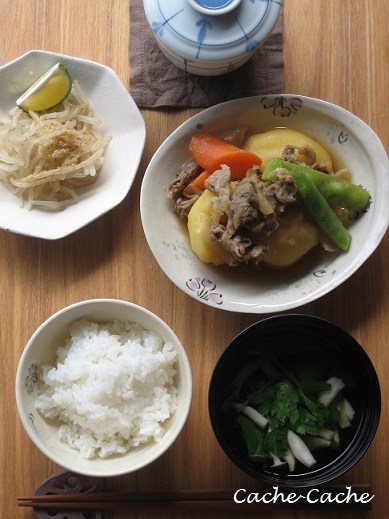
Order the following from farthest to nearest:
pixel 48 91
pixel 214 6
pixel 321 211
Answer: pixel 48 91 → pixel 321 211 → pixel 214 6

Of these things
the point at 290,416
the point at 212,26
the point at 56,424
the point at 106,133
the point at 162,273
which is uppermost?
the point at 212,26

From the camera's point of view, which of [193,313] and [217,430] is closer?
[217,430]

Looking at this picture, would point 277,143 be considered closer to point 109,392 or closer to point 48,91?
point 48,91

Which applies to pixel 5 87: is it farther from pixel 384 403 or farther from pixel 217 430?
pixel 384 403

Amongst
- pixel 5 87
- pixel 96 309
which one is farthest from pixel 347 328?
pixel 5 87

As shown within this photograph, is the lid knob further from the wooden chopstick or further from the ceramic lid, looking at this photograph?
the wooden chopstick

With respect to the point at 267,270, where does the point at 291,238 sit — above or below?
above

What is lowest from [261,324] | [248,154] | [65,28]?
[261,324]

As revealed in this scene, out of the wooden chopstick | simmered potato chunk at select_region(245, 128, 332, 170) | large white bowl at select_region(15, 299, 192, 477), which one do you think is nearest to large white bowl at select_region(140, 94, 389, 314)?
simmered potato chunk at select_region(245, 128, 332, 170)

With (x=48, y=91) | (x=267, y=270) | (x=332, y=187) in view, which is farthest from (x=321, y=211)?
(x=48, y=91)
